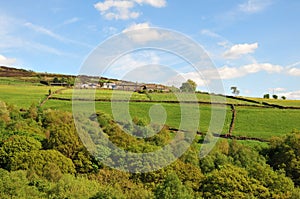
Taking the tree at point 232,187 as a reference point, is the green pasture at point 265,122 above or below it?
above

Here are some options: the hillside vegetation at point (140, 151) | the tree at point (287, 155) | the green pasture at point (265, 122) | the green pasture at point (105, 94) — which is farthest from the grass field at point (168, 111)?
the tree at point (287, 155)

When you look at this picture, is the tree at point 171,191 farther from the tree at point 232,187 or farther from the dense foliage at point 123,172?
the tree at point 232,187

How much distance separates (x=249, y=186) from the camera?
40.1 meters

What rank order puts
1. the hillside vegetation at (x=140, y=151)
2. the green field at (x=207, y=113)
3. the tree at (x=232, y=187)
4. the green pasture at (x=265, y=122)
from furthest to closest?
the green field at (x=207, y=113)
the green pasture at (x=265, y=122)
the tree at (x=232, y=187)
the hillside vegetation at (x=140, y=151)

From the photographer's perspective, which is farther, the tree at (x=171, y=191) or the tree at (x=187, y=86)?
the tree at (x=187, y=86)

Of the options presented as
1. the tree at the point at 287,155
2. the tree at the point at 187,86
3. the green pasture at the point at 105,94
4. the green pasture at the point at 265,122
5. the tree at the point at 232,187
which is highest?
the tree at the point at 187,86

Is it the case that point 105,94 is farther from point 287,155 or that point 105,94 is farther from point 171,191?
point 171,191

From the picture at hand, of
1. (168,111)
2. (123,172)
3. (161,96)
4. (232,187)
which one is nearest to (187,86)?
(232,187)

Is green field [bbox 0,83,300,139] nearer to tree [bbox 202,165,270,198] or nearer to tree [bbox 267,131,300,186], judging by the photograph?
tree [bbox 267,131,300,186]

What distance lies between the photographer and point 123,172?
1722 inches

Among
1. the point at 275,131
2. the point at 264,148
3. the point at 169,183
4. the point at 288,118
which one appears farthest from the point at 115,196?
the point at 288,118

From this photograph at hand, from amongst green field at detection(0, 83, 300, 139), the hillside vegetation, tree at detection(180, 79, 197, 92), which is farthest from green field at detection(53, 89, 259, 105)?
tree at detection(180, 79, 197, 92)

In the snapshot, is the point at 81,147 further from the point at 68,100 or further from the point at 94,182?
the point at 68,100

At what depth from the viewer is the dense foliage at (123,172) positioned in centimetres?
3609
